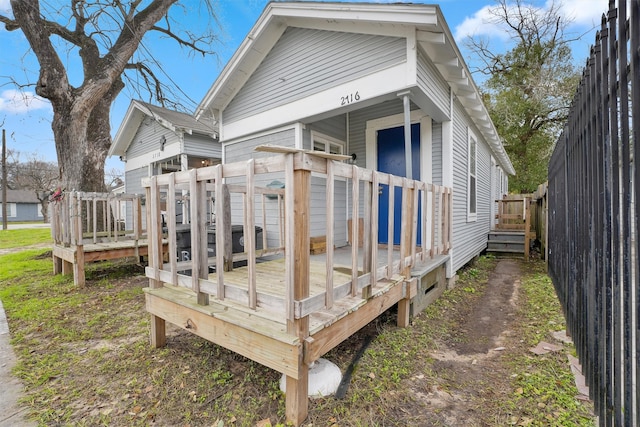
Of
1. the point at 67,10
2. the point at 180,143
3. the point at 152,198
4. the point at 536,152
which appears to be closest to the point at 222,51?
the point at 180,143

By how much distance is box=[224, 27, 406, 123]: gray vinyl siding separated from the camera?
423 cm

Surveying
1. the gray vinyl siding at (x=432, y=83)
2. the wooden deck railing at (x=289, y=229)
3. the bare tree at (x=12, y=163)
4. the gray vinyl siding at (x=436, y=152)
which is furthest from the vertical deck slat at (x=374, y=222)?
the bare tree at (x=12, y=163)

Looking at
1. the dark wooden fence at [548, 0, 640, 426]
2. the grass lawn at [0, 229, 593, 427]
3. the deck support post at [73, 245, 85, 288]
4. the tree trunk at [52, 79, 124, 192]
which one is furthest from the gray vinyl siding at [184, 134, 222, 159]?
the dark wooden fence at [548, 0, 640, 426]

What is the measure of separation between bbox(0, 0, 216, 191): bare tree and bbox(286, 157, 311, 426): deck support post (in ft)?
26.5

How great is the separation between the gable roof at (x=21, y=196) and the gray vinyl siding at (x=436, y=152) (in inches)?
1933

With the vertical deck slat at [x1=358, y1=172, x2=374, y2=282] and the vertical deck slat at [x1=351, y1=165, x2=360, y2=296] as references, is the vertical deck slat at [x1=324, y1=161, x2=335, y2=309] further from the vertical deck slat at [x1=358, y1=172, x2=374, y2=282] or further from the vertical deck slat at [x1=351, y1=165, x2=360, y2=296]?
the vertical deck slat at [x1=358, y1=172, x2=374, y2=282]

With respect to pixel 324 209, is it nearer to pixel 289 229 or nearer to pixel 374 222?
pixel 374 222

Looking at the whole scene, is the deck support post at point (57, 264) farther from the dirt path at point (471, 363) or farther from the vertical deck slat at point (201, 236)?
the dirt path at point (471, 363)

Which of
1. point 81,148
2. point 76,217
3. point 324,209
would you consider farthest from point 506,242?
point 81,148

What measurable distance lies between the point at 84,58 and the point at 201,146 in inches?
144

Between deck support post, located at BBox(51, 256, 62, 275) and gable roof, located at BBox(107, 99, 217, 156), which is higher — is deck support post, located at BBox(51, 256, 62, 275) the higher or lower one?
the lower one

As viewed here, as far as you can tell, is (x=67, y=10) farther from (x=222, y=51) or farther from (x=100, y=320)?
(x=100, y=320)

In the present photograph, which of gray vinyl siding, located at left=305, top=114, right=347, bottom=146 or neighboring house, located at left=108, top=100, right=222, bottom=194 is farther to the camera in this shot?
neighboring house, located at left=108, top=100, right=222, bottom=194

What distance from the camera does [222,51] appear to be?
8594mm
